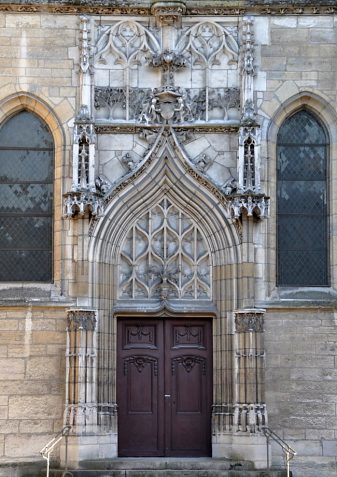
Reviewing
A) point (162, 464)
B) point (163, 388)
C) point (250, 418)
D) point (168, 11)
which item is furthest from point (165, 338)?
point (168, 11)

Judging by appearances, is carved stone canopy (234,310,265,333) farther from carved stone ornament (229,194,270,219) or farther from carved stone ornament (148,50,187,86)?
carved stone ornament (148,50,187,86)

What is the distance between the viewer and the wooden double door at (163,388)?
57.0 feet

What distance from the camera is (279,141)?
18.0m

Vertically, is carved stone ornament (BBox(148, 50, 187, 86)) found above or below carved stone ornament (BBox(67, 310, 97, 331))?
above

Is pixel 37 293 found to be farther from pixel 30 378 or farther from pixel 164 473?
pixel 164 473

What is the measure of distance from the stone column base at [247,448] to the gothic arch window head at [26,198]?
153 inches

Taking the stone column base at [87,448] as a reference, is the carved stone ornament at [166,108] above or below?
above

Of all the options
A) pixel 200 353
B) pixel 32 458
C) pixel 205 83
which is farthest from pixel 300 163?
pixel 32 458

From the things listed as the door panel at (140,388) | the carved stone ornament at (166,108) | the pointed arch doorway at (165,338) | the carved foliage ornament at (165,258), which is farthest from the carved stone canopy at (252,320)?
the carved stone ornament at (166,108)

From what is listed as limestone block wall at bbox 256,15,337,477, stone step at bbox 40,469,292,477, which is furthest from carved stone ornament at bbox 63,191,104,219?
stone step at bbox 40,469,292,477

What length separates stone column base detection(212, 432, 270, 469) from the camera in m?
16.6

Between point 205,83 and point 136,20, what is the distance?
157 cm

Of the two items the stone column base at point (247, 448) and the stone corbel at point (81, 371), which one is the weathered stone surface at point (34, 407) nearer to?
the stone corbel at point (81, 371)

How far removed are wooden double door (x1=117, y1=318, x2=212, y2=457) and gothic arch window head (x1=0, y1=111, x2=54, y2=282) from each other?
1.80 metres
